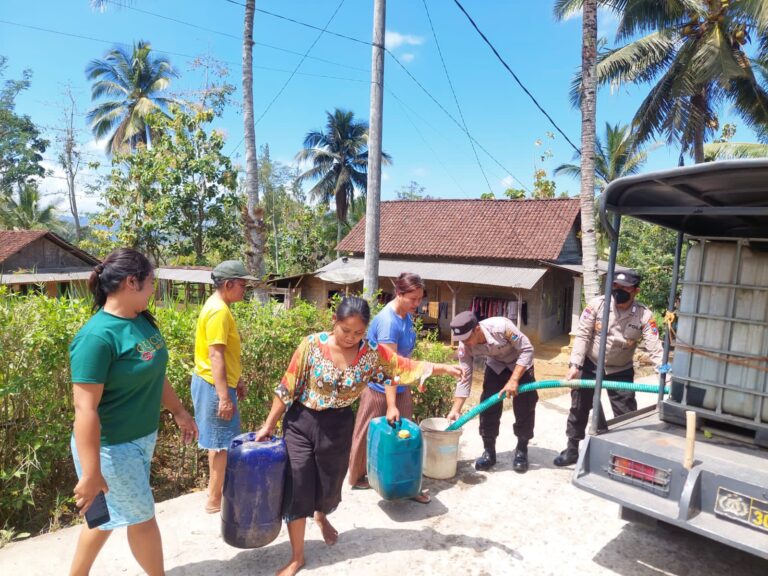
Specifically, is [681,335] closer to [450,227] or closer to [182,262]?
[450,227]

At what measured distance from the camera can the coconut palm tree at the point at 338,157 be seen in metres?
32.2

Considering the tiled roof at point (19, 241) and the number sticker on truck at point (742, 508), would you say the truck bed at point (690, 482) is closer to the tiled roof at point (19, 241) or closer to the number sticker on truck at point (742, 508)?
the number sticker on truck at point (742, 508)

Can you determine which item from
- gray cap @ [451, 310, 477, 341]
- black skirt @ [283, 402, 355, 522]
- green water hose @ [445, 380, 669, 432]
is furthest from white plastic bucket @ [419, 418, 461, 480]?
black skirt @ [283, 402, 355, 522]

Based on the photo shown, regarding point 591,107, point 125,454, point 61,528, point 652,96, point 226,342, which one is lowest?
point 61,528

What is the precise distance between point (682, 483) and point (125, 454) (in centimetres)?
288

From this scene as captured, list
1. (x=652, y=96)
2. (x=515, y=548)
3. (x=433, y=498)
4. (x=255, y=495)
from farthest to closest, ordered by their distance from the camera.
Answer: (x=652, y=96), (x=433, y=498), (x=515, y=548), (x=255, y=495)

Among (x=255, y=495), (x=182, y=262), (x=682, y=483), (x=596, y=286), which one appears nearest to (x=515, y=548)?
(x=682, y=483)

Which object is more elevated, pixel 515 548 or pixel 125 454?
pixel 125 454

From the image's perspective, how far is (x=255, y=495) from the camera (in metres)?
2.78

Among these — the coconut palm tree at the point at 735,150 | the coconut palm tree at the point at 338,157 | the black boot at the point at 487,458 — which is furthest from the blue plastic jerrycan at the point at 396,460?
the coconut palm tree at the point at 338,157

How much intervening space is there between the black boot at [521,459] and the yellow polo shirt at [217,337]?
102 inches

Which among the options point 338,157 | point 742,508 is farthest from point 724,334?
point 338,157

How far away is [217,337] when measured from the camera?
3.27 metres

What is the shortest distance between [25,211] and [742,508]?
35.6 m
